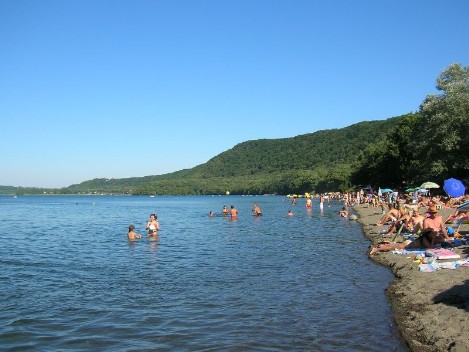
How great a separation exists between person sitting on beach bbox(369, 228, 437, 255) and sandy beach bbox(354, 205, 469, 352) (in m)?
1.95

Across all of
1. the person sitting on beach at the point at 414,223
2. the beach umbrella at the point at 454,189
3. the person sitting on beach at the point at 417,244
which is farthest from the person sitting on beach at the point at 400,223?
the beach umbrella at the point at 454,189

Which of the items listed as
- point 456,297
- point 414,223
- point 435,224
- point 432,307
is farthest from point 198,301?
Answer: point 414,223

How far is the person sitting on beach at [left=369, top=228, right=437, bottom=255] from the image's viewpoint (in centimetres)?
1516

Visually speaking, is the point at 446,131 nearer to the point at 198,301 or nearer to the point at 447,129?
the point at 447,129

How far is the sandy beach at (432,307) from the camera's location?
284 inches

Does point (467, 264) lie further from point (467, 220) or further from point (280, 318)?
point (467, 220)

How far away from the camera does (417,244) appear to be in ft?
51.5

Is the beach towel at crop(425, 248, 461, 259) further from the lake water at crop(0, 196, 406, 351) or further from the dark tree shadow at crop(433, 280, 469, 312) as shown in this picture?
the dark tree shadow at crop(433, 280, 469, 312)

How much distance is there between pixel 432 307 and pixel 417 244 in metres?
7.29

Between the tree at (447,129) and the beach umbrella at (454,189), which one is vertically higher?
the tree at (447,129)

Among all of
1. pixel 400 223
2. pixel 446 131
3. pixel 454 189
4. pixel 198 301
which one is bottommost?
pixel 198 301

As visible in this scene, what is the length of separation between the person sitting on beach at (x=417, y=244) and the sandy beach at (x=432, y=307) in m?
1.95

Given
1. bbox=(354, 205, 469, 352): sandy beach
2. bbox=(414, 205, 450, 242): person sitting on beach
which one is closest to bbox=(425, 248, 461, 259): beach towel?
bbox=(354, 205, 469, 352): sandy beach

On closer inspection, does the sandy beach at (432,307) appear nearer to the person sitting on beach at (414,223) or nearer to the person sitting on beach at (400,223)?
the person sitting on beach at (414,223)
